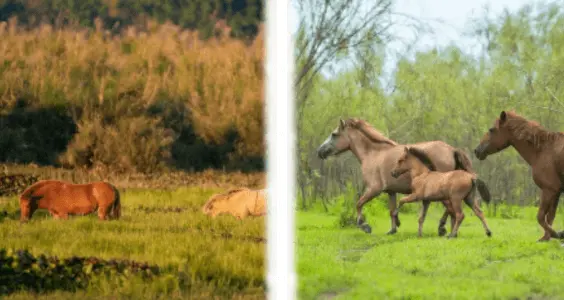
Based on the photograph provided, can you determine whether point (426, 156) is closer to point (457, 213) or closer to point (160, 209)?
point (457, 213)

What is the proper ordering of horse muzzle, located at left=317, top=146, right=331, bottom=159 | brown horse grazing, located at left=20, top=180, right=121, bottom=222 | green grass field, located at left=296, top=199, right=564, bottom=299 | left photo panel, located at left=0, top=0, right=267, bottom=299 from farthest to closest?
horse muzzle, located at left=317, top=146, right=331, bottom=159
brown horse grazing, located at left=20, top=180, right=121, bottom=222
left photo panel, located at left=0, top=0, right=267, bottom=299
green grass field, located at left=296, top=199, right=564, bottom=299

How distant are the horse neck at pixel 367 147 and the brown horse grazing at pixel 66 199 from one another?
1.13 meters

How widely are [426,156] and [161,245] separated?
4.16 feet

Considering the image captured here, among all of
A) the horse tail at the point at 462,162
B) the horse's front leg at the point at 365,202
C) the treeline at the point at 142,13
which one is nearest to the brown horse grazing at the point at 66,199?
the treeline at the point at 142,13

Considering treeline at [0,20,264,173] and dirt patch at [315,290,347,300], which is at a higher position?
treeline at [0,20,264,173]

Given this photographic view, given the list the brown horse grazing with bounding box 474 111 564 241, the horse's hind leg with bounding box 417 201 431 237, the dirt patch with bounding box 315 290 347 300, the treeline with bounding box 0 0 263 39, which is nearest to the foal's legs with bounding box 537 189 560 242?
the brown horse grazing with bounding box 474 111 564 241

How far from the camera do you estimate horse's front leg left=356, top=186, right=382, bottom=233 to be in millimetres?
4273

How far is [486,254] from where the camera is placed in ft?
13.0

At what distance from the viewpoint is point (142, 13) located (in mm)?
4523

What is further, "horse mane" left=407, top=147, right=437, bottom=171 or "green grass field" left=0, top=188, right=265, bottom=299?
"horse mane" left=407, top=147, right=437, bottom=171

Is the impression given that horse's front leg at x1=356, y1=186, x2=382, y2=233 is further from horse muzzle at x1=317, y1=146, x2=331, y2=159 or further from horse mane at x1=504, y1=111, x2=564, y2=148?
horse mane at x1=504, y1=111, x2=564, y2=148

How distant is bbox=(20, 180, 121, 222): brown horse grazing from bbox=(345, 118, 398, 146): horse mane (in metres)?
1.14

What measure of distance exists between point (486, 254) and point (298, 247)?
0.84m

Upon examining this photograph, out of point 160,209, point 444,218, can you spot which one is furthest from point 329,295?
point 160,209
